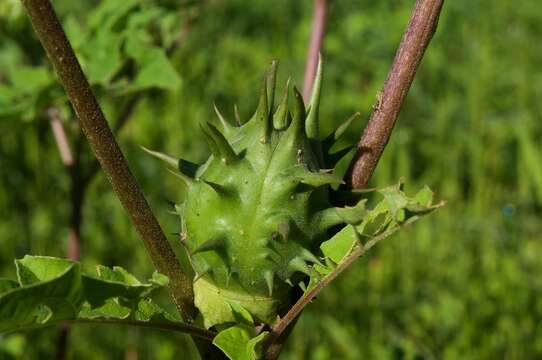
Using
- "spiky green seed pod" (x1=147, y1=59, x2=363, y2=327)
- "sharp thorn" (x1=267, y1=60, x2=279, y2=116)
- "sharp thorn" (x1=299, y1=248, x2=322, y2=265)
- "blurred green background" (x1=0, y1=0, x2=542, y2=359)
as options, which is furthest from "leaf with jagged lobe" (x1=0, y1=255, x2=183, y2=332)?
"blurred green background" (x1=0, y1=0, x2=542, y2=359)

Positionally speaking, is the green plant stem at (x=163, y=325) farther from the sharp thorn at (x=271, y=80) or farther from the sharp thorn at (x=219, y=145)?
the sharp thorn at (x=271, y=80)

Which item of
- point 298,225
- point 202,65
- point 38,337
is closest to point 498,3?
point 202,65

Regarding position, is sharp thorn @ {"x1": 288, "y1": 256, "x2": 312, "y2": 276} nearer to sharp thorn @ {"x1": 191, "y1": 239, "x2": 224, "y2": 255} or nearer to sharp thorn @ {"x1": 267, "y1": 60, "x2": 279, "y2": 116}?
sharp thorn @ {"x1": 191, "y1": 239, "x2": 224, "y2": 255}

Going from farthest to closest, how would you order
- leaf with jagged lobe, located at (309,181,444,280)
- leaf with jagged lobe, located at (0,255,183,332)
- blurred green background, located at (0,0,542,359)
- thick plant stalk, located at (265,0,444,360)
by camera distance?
blurred green background, located at (0,0,542,359)
thick plant stalk, located at (265,0,444,360)
leaf with jagged lobe, located at (309,181,444,280)
leaf with jagged lobe, located at (0,255,183,332)

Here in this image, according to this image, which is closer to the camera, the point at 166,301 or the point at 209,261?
the point at 209,261

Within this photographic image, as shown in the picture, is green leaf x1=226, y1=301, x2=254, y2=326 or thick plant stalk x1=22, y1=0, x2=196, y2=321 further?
green leaf x1=226, y1=301, x2=254, y2=326

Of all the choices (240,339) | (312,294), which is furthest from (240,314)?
(312,294)

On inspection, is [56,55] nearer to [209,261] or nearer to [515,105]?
[209,261]

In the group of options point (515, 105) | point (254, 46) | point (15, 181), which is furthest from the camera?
point (254, 46)
